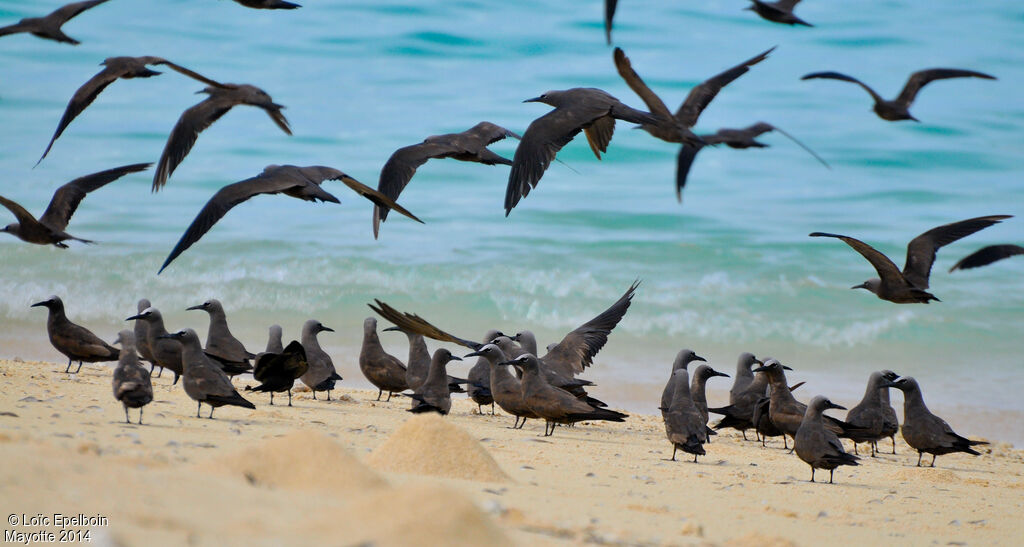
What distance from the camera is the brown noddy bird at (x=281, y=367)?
9250mm

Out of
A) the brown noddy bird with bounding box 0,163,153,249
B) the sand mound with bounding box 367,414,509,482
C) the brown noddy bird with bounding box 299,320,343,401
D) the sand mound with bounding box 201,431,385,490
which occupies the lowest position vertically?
the brown noddy bird with bounding box 299,320,343,401

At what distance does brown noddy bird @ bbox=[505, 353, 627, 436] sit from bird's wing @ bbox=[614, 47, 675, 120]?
289cm

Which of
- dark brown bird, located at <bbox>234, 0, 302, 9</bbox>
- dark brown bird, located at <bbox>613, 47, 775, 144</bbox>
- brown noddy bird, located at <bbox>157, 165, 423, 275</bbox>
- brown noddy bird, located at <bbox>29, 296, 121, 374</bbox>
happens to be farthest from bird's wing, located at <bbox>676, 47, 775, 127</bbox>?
brown noddy bird, located at <bbox>29, 296, 121, 374</bbox>

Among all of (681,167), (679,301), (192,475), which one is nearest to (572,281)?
(679,301)

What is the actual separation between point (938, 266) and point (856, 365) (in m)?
6.18

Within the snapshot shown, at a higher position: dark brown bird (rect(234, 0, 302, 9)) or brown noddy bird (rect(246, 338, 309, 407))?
dark brown bird (rect(234, 0, 302, 9))

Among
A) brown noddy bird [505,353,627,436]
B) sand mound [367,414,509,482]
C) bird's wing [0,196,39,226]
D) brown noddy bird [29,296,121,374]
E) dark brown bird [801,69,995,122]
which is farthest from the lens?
brown noddy bird [29,296,121,374]

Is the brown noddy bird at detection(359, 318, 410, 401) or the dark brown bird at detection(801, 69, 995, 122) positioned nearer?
the dark brown bird at detection(801, 69, 995, 122)

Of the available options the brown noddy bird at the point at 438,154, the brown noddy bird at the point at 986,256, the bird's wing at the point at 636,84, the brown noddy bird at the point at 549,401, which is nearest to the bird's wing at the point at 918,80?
the brown noddy bird at the point at 986,256

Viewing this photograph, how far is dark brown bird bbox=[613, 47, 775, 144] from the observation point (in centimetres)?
666

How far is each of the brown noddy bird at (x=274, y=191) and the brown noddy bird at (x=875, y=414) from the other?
190 inches

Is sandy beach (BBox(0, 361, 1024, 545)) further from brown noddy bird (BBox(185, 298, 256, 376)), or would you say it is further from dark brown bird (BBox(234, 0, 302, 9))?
dark brown bird (BBox(234, 0, 302, 9))

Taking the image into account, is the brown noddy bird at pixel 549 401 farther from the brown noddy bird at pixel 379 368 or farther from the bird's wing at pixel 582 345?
the brown noddy bird at pixel 379 368

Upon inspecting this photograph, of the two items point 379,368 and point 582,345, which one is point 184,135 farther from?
point 582,345
